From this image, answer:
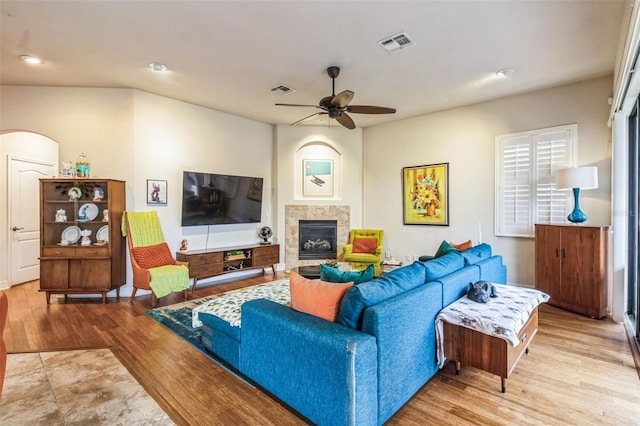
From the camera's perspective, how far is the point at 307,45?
3.19 m

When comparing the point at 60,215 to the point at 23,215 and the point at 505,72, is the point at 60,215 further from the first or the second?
the point at 505,72

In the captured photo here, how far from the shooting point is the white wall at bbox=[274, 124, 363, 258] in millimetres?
6246

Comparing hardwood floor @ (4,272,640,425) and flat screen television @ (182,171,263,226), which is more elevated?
flat screen television @ (182,171,263,226)

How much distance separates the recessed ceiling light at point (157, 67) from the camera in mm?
3629

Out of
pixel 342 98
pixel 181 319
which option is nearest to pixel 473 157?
pixel 342 98

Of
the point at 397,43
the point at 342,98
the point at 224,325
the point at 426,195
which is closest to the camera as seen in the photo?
the point at 224,325

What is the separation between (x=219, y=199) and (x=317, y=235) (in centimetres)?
212

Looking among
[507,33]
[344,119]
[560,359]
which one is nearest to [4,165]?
[344,119]

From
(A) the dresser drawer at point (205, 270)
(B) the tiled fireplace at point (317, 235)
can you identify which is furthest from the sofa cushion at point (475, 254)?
(A) the dresser drawer at point (205, 270)

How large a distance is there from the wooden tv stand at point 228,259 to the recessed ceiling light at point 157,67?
257cm

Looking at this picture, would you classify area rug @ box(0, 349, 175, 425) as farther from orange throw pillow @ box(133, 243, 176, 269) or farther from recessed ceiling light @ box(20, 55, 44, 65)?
recessed ceiling light @ box(20, 55, 44, 65)

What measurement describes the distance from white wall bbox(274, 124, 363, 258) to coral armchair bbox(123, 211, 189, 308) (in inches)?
89.2

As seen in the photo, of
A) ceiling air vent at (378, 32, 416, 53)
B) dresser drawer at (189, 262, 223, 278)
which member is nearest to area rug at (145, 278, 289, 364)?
dresser drawer at (189, 262, 223, 278)

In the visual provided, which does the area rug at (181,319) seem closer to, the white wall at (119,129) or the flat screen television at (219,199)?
the white wall at (119,129)
